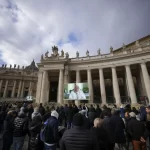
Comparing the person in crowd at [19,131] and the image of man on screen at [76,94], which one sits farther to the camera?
the image of man on screen at [76,94]

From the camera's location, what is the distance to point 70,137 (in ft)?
7.20

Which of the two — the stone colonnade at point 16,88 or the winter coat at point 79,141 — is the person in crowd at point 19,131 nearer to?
the winter coat at point 79,141

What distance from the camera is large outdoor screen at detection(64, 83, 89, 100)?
747 inches

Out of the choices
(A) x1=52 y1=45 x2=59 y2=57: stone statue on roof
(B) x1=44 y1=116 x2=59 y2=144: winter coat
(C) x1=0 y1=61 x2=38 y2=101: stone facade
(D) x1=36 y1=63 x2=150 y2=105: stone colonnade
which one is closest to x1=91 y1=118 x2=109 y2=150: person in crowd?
(B) x1=44 y1=116 x2=59 y2=144: winter coat

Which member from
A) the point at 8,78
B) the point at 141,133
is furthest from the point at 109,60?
the point at 8,78

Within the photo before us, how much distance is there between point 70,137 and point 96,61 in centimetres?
2509

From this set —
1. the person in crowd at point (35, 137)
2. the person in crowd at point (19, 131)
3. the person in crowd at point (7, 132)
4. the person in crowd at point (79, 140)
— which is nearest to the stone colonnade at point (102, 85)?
the person in crowd at point (7, 132)

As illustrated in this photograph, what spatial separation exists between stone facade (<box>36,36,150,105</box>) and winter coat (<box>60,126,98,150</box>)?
2153cm

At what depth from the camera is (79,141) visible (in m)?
2.12

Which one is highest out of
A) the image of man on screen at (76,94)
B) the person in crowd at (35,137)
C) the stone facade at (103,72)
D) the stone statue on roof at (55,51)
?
the stone statue on roof at (55,51)

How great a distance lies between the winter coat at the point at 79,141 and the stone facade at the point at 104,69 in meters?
21.5

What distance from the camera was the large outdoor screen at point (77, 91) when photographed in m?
19.0

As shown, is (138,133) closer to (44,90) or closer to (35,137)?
(35,137)

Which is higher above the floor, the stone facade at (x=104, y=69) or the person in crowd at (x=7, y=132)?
the stone facade at (x=104, y=69)
